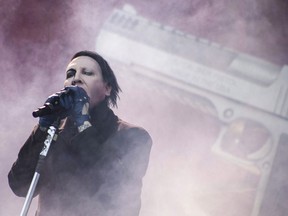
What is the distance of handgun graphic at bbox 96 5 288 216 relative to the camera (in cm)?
141

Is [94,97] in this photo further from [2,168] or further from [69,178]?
[2,168]

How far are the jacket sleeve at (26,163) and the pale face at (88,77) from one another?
6.5 inches

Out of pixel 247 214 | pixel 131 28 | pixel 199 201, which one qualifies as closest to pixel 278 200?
pixel 247 214

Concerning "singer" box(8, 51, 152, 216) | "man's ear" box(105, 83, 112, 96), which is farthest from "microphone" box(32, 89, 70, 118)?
"man's ear" box(105, 83, 112, 96)

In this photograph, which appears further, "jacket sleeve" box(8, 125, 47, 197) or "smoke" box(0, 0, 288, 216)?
"smoke" box(0, 0, 288, 216)

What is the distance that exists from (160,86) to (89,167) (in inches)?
22.5

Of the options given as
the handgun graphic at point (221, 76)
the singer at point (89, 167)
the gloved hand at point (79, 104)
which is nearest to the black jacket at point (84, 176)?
the singer at point (89, 167)

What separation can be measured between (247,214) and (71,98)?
78 cm

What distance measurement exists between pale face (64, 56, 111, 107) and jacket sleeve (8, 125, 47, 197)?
16 centimetres

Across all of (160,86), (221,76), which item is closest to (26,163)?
(160,86)

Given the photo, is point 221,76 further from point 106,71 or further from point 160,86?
point 106,71

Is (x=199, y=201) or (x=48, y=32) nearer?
(x=199, y=201)

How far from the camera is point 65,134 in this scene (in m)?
1.10

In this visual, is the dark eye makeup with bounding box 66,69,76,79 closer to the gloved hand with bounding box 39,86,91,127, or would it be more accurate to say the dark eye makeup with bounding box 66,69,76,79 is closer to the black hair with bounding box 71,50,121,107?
the black hair with bounding box 71,50,121,107
